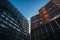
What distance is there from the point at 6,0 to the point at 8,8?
373 centimetres

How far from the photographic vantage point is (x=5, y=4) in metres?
32.1

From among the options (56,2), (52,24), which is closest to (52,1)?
(56,2)

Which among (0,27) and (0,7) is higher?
→ (0,7)

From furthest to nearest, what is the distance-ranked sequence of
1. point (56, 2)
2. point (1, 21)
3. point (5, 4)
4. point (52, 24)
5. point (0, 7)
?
point (56, 2), point (5, 4), point (0, 7), point (1, 21), point (52, 24)

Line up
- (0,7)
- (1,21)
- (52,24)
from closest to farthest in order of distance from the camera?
(52,24) < (1,21) < (0,7)

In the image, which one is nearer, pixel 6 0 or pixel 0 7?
pixel 0 7

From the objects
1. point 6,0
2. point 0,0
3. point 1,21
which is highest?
point 6,0

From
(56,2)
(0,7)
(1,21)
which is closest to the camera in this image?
(1,21)

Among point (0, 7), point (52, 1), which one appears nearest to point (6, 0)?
point (0, 7)

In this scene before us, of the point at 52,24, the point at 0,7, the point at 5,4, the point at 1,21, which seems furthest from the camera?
the point at 5,4

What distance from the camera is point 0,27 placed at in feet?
84.2

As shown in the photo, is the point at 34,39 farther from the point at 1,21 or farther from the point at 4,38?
the point at 1,21

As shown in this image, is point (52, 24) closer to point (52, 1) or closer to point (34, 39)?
point (34, 39)

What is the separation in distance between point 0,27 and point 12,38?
749 centimetres
